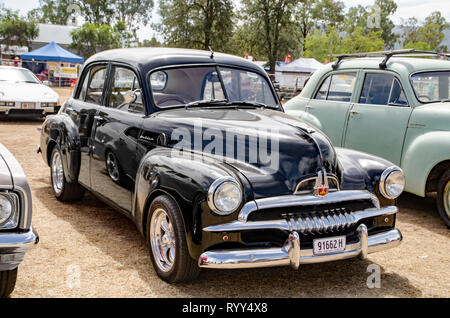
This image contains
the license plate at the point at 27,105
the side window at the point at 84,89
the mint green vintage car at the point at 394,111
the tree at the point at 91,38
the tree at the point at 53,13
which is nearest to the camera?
the mint green vintage car at the point at 394,111

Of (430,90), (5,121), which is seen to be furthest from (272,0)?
(430,90)

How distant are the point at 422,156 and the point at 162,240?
342 centimetres

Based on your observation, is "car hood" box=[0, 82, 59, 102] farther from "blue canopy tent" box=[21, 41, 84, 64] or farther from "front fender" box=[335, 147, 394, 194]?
"blue canopy tent" box=[21, 41, 84, 64]

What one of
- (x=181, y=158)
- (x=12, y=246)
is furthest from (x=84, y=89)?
(x=12, y=246)

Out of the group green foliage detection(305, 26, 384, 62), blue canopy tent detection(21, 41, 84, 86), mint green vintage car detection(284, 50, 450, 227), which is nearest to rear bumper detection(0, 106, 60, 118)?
mint green vintage car detection(284, 50, 450, 227)

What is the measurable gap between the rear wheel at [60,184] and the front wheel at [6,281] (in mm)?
2566

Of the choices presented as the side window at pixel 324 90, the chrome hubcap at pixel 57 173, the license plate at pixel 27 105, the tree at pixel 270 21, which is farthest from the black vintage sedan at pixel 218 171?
the tree at pixel 270 21

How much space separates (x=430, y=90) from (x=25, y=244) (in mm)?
5301

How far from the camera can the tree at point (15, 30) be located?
1776 inches

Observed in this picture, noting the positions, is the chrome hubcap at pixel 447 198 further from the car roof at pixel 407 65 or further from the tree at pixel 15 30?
the tree at pixel 15 30

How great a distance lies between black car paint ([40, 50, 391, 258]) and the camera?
11.5 feet

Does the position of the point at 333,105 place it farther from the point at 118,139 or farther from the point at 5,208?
the point at 5,208

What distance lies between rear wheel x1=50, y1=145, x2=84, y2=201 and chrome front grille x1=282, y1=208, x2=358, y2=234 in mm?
3168
